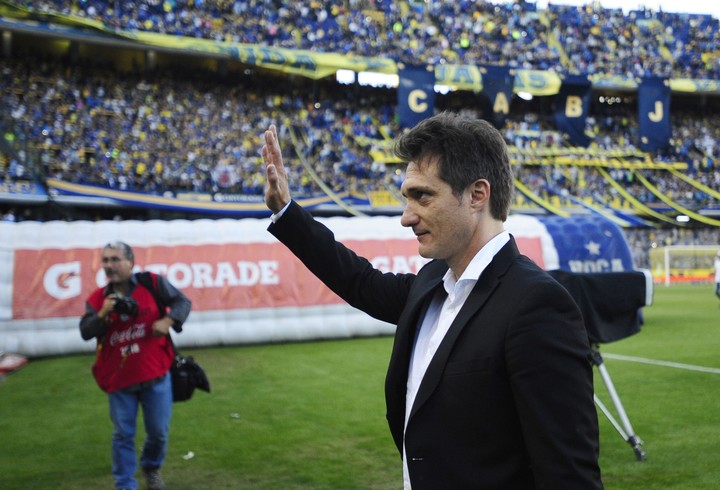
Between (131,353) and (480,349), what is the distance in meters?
4.33

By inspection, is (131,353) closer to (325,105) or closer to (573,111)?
(325,105)

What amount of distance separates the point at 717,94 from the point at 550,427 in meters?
49.6

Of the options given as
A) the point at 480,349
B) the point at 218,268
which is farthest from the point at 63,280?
the point at 480,349

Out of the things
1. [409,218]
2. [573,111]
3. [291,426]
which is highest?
[573,111]

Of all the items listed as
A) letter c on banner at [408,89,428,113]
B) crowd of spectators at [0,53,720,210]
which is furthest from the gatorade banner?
letter c on banner at [408,89,428,113]

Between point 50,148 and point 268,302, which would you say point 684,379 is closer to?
point 268,302

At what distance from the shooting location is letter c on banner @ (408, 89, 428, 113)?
37656 mm

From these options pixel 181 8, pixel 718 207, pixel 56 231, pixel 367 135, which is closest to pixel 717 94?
pixel 718 207

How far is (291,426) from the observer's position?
8.14 meters

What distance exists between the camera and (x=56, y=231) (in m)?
14.5

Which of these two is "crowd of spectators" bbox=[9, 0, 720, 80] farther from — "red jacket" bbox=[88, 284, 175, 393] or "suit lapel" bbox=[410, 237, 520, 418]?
"suit lapel" bbox=[410, 237, 520, 418]

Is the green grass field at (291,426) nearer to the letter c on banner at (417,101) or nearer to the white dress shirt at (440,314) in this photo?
the white dress shirt at (440,314)

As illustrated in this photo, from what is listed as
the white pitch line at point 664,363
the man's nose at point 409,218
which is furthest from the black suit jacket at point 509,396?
the white pitch line at point 664,363

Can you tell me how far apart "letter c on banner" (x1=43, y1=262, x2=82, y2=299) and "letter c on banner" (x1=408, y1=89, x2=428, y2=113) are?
86.6 feet
